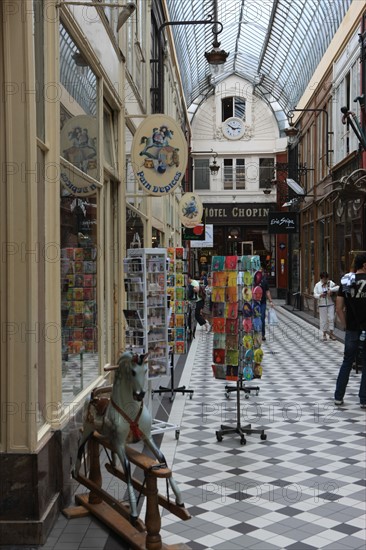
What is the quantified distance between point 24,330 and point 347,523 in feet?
8.27

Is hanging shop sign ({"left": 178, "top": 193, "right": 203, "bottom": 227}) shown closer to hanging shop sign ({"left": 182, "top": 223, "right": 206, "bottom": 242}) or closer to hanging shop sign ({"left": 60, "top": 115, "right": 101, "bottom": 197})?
hanging shop sign ({"left": 182, "top": 223, "right": 206, "bottom": 242})

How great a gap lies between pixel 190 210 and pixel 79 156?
44.2ft

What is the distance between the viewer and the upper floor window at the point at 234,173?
38375 millimetres

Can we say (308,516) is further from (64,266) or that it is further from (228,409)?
(228,409)

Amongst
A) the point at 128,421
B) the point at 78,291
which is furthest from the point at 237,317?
the point at 128,421

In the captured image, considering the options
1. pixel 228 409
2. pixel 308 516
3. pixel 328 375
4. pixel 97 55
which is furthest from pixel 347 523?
pixel 328 375

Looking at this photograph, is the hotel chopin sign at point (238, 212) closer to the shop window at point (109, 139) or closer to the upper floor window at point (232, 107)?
the upper floor window at point (232, 107)

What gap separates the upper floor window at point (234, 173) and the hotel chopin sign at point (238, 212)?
1.18 meters

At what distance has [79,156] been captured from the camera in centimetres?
590

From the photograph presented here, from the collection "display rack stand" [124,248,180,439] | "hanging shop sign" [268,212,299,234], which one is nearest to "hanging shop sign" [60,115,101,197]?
"display rack stand" [124,248,180,439]

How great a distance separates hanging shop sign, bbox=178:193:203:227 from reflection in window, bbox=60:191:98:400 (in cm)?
1251

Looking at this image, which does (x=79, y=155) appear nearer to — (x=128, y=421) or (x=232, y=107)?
(x=128, y=421)

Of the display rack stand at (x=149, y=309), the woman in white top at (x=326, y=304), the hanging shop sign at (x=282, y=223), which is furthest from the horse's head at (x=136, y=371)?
the hanging shop sign at (x=282, y=223)

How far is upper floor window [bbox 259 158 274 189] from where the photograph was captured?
3803 centimetres
